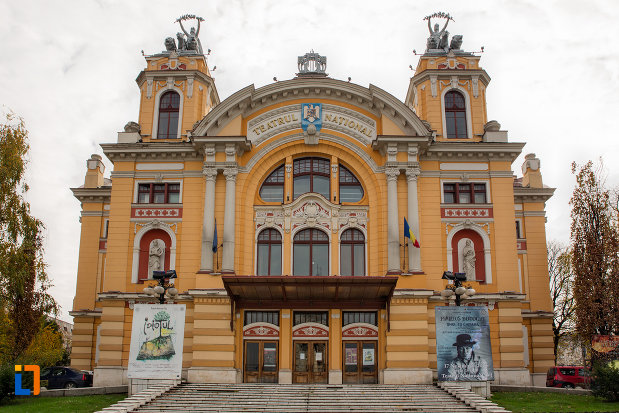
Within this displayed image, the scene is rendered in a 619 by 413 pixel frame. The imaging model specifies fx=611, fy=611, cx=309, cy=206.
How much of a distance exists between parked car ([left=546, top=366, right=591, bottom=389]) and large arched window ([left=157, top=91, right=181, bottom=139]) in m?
Result: 25.0

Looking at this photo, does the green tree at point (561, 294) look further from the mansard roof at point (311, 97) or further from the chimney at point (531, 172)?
the mansard roof at point (311, 97)

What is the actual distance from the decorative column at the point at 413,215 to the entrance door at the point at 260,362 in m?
8.11

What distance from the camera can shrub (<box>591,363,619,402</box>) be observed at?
2505 centimetres

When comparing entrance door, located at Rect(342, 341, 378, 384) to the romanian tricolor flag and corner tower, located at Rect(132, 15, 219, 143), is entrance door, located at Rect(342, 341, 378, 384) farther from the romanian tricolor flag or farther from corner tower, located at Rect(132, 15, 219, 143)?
corner tower, located at Rect(132, 15, 219, 143)

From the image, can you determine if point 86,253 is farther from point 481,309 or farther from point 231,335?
point 481,309

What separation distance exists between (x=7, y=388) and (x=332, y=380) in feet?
47.8

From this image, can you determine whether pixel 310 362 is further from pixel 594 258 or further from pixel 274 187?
pixel 594 258

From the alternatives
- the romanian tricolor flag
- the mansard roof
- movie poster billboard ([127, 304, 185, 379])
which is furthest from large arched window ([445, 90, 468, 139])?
movie poster billboard ([127, 304, 185, 379])

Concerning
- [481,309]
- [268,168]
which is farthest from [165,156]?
[481,309]

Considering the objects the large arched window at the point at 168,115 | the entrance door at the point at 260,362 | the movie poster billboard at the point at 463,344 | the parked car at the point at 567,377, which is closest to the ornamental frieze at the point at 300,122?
the large arched window at the point at 168,115

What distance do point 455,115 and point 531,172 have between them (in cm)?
953

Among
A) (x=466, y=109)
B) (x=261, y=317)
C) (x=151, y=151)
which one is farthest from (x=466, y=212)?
(x=151, y=151)

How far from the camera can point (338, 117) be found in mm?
34156

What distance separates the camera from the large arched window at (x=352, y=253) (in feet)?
106
